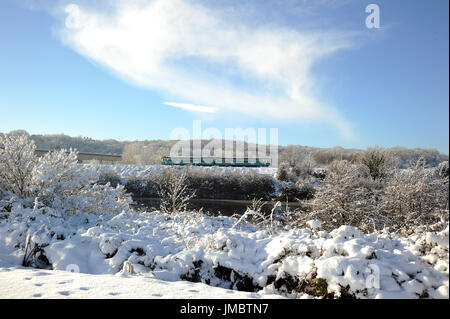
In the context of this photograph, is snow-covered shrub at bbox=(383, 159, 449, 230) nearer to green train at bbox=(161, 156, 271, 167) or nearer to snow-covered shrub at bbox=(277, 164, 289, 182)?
snow-covered shrub at bbox=(277, 164, 289, 182)

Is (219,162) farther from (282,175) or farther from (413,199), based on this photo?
(413,199)

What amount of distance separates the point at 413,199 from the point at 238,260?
221 inches

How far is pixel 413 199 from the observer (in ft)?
25.0

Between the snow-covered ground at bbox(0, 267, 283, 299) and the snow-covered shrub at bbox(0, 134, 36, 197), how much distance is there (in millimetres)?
3559

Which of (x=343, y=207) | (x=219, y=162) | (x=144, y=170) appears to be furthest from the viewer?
(x=219, y=162)

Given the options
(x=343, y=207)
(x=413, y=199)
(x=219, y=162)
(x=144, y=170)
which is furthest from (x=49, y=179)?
(x=219, y=162)

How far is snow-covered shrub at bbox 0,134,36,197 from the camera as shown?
7.15 metres

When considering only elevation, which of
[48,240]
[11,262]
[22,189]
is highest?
[22,189]

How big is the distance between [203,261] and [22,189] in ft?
17.4

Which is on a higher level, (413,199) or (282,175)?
(282,175)

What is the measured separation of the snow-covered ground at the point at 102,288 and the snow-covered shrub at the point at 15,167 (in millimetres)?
3559

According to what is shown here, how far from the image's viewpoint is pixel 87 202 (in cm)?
737
